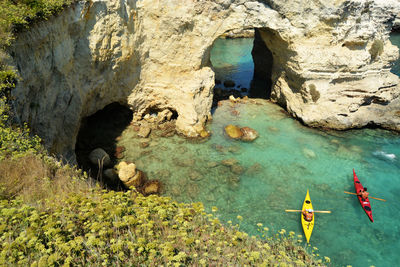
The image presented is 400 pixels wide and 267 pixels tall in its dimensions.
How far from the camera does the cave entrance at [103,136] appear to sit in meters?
14.1

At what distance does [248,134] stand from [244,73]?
15495 millimetres

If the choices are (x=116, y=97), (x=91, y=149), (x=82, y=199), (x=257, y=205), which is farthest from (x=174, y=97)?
(x=82, y=199)

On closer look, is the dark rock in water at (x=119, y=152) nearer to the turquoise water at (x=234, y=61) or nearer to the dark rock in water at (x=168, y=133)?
the dark rock in water at (x=168, y=133)

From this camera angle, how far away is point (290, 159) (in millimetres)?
15914

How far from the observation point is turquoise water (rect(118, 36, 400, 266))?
11.5 meters

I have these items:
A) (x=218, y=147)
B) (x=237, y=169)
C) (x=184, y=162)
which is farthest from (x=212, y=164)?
(x=218, y=147)

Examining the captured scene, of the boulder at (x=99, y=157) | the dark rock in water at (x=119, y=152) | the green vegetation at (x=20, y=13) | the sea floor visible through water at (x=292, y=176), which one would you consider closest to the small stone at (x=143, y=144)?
the sea floor visible through water at (x=292, y=176)

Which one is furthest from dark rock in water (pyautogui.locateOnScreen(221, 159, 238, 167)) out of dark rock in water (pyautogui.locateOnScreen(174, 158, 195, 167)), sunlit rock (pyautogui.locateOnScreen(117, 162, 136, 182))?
sunlit rock (pyautogui.locateOnScreen(117, 162, 136, 182))

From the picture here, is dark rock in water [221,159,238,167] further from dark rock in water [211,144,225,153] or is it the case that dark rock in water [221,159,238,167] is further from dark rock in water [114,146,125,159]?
dark rock in water [114,146,125,159]

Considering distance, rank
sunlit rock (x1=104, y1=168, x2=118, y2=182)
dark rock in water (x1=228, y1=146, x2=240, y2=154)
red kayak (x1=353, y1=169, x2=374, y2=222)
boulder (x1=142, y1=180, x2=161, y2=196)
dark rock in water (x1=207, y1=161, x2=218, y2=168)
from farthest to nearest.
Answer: dark rock in water (x1=228, y1=146, x2=240, y2=154), dark rock in water (x1=207, y1=161, x2=218, y2=168), sunlit rock (x1=104, y1=168, x2=118, y2=182), boulder (x1=142, y1=180, x2=161, y2=196), red kayak (x1=353, y1=169, x2=374, y2=222)

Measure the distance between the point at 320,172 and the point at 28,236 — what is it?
14634 millimetres

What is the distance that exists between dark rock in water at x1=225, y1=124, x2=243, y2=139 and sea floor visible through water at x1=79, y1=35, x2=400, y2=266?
460 millimetres

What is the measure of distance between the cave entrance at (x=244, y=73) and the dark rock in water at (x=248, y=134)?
17.0ft

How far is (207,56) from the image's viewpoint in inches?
769
